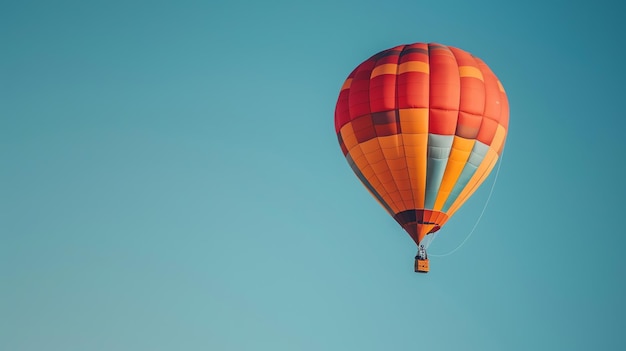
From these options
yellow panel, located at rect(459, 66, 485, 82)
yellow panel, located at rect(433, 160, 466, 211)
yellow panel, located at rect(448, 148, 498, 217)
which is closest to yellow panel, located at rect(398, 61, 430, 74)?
yellow panel, located at rect(459, 66, 485, 82)

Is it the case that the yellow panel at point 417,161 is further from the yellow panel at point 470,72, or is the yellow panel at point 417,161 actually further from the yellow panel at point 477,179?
the yellow panel at point 470,72

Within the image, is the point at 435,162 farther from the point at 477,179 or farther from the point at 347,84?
the point at 347,84

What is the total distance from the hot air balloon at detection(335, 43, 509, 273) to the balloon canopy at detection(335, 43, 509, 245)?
34 millimetres

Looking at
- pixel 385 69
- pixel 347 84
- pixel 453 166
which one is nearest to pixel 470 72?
pixel 385 69

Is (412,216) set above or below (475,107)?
below

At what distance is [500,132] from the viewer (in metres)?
46.1

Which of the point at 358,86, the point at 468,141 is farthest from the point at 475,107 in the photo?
the point at 358,86

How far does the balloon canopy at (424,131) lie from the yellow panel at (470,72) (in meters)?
0.05

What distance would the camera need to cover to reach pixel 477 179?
1817 inches

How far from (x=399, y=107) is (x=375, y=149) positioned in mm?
1738

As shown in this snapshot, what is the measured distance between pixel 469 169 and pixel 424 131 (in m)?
2.23

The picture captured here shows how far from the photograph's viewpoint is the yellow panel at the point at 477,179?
45844 millimetres

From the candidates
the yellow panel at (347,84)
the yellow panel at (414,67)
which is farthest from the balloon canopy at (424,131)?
the yellow panel at (347,84)

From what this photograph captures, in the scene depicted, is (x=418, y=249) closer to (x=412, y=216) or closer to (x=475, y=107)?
(x=412, y=216)
